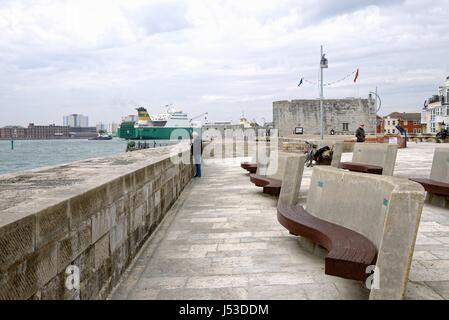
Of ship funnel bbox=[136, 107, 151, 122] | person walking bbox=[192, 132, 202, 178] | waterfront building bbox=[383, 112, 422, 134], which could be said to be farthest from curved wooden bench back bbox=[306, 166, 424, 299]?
ship funnel bbox=[136, 107, 151, 122]

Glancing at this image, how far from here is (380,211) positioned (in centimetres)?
388

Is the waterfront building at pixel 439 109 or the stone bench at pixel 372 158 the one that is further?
the waterfront building at pixel 439 109

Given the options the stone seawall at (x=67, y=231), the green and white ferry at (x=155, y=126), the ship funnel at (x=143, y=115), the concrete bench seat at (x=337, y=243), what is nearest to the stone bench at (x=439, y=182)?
the concrete bench seat at (x=337, y=243)

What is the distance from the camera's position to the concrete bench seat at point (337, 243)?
135 inches

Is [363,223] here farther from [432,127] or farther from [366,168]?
[432,127]

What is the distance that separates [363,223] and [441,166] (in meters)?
4.28

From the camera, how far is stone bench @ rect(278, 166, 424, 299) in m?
3.12

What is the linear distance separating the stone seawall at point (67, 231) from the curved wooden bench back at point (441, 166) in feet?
16.7

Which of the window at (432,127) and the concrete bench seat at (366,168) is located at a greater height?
→ the window at (432,127)

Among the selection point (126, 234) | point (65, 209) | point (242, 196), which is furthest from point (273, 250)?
point (242, 196)

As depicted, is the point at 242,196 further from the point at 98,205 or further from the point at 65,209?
the point at 65,209

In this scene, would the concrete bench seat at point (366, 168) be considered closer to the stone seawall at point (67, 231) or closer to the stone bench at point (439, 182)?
the stone bench at point (439, 182)

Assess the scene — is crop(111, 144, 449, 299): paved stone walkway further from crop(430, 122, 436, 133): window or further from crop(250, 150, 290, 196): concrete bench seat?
crop(430, 122, 436, 133): window
